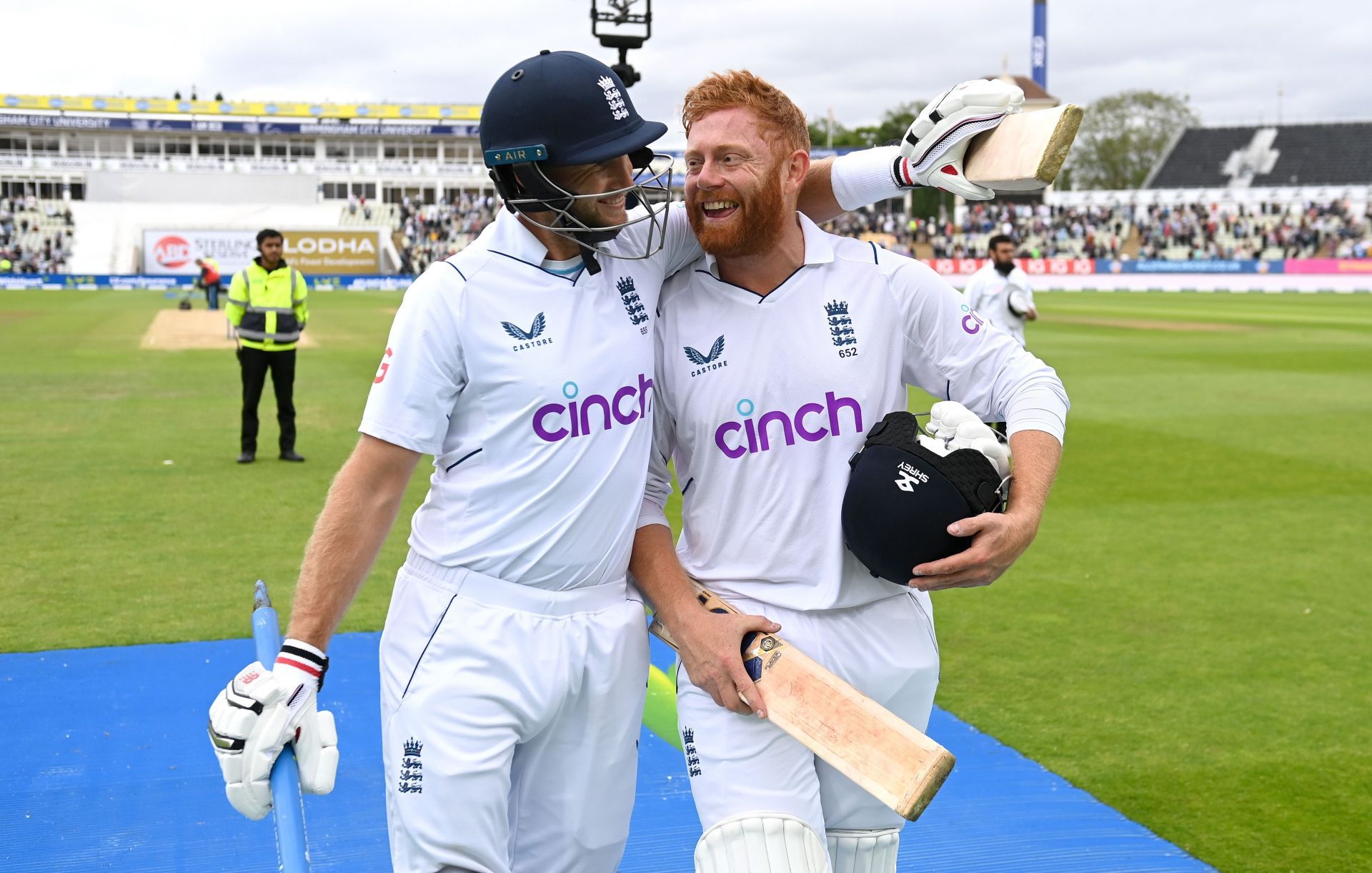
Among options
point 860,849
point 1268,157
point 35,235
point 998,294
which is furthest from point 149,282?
point 1268,157

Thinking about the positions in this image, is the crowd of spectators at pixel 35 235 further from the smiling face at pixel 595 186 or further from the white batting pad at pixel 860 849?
the white batting pad at pixel 860 849

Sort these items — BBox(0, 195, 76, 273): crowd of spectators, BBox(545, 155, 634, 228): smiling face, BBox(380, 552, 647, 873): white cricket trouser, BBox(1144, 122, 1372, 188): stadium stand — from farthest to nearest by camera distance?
BBox(1144, 122, 1372, 188): stadium stand → BBox(0, 195, 76, 273): crowd of spectators → BBox(545, 155, 634, 228): smiling face → BBox(380, 552, 647, 873): white cricket trouser

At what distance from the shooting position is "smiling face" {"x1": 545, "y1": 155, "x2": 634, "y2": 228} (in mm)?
3020

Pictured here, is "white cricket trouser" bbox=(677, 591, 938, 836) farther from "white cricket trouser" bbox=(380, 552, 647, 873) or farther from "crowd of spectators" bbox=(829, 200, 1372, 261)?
"crowd of spectators" bbox=(829, 200, 1372, 261)

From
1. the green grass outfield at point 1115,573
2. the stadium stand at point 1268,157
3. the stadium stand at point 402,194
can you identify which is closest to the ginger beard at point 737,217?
the green grass outfield at point 1115,573

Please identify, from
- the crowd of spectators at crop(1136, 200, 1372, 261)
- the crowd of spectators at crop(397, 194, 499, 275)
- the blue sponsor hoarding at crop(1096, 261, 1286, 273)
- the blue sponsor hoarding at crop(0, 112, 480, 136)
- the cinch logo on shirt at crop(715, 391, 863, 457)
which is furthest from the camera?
the blue sponsor hoarding at crop(0, 112, 480, 136)

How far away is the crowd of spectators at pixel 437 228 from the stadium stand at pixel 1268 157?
4096 cm

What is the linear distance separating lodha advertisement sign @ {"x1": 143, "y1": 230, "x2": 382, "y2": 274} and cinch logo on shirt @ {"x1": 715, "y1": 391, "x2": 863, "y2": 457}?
48.8 meters

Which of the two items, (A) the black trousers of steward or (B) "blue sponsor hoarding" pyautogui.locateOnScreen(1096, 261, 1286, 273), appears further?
(B) "blue sponsor hoarding" pyautogui.locateOnScreen(1096, 261, 1286, 273)

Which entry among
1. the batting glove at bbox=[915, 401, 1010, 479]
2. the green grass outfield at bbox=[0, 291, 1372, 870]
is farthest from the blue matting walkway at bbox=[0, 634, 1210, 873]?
the batting glove at bbox=[915, 401, 1010, 479]

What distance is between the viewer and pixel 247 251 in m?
50.9

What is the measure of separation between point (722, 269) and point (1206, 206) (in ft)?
211

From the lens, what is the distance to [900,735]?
8.72 feet

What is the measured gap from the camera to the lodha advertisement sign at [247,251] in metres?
50.7
